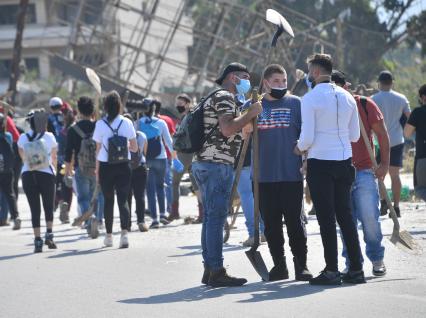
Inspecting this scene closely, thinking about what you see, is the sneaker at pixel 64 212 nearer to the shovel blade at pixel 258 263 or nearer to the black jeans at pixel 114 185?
the black jeans at pixel 114 185

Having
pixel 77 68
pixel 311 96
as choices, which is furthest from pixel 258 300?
pixel 77 68

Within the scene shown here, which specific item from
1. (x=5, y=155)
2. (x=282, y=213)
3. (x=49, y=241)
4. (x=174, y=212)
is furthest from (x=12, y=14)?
(x=282, y=213)

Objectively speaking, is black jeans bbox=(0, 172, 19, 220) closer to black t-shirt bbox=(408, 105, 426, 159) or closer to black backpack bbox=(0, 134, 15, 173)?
black backpack bbox=(0, 134, 15, 173)

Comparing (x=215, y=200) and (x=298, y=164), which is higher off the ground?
(x=298, y=164)

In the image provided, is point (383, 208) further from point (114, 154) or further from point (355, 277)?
point (355, 277)

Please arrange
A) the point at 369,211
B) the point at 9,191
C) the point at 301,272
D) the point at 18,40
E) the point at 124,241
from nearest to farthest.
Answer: the point at 301,272
the point at 369,211
the point at 124,241
the point at 9,191
the point at 18,40

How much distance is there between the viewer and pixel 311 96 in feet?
30.9

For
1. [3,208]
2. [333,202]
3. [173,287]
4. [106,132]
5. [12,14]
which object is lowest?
[173,287]

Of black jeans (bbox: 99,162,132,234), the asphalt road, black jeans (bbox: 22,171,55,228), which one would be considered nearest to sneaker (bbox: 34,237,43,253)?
the asphalt road

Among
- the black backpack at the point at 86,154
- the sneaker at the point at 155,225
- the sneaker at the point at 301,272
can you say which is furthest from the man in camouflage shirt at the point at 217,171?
the sneaker at the point at 155,225

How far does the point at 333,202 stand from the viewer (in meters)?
9.62

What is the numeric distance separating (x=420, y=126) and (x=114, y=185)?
382cm

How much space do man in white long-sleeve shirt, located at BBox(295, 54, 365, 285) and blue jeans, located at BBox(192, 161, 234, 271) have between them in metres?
0.71

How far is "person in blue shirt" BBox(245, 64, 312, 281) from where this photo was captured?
32.2ft
